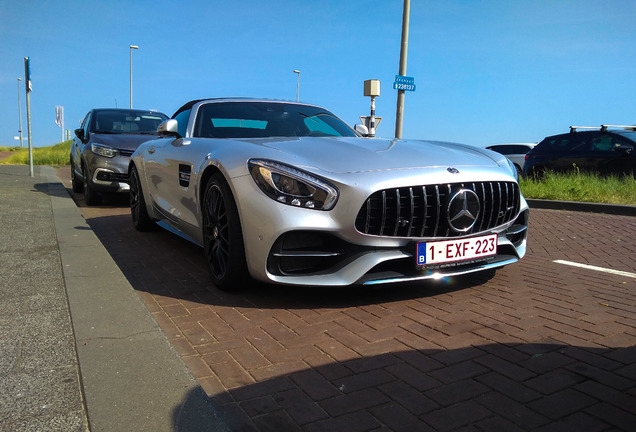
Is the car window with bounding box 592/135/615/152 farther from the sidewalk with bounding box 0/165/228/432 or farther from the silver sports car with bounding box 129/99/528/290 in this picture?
the sidewalk with bounding box 0/165/228/432

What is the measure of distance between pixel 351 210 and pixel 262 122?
72.2 inches

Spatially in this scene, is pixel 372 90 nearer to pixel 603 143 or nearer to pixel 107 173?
pixel 603 143

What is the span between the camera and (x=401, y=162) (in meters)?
3.27

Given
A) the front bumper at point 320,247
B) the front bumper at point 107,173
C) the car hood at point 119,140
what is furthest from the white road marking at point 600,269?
the car hood at point 119,140

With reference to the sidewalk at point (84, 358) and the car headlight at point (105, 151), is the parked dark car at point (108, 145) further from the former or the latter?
the sidewalk at point (84, 358)

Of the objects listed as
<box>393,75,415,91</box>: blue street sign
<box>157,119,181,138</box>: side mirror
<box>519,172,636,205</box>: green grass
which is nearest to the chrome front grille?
<box>157,119,181,138</box>: side mirror

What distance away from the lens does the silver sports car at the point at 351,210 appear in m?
3.02

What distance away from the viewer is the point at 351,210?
9.84 feet

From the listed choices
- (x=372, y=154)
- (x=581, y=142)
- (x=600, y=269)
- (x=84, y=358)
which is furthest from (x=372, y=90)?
(x=84, y=358)

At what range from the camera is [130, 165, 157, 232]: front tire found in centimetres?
586

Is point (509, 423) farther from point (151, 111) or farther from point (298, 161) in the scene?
point (151, 111)

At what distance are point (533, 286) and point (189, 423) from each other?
283 centimetres

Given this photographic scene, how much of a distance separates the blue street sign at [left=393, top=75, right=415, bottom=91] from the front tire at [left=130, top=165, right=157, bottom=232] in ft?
25.3

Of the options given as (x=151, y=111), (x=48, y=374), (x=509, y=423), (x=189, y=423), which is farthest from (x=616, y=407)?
(x=151, y=111)
